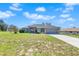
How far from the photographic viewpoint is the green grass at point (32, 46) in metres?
4.12

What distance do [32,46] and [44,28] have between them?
466 millimetres

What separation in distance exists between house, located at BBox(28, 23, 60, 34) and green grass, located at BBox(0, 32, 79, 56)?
0.10 metres

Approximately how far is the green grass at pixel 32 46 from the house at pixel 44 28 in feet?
0.34

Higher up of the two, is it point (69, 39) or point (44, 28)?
point (44, 28)

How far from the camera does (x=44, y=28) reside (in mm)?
4535

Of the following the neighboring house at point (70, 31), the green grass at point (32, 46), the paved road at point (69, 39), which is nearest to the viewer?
the green grass at point (32, 46)

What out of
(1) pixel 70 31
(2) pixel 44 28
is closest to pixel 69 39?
(1) pixel 70 31

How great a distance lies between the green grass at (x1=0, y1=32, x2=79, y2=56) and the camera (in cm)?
412

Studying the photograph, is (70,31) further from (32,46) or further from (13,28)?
(13,28)

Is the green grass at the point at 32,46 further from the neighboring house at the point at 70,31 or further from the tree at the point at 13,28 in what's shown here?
the neighboring house at the point at 70,31

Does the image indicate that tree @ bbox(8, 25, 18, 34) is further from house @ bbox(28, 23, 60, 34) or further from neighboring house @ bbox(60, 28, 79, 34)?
neighboring house @ bbox(60, 28, 79, 34)

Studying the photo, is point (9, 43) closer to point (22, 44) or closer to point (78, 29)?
point (22, 44)

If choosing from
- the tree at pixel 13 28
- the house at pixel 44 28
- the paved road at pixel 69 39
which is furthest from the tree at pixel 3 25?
the paved road at pixel 69 39

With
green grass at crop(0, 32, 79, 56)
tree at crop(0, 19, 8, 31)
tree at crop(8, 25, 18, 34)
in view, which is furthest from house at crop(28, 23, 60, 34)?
tree at crop(0, 19, 8, 31)
